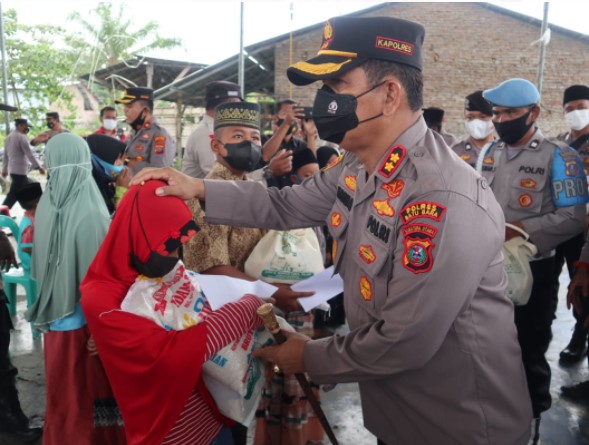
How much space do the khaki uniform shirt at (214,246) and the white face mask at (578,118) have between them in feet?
11.6

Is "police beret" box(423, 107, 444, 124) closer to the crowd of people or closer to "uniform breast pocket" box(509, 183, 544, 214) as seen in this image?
"uniform breast pocket" box(509, 183, 544, 214)

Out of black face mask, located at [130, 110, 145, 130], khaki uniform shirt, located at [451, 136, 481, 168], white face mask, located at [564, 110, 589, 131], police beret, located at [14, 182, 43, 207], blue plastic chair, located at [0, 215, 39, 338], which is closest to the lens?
police beret, located at [14, 182, 43, 207]

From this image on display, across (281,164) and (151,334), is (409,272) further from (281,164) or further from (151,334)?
(281,164)

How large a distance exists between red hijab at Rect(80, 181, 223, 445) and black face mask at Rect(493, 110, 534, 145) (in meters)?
2.34

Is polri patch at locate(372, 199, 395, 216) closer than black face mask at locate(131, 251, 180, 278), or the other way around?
polri patch at locate(372, 199, 395, 216)

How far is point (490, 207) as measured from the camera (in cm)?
133

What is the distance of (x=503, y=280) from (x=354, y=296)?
46 cm

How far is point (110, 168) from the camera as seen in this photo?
3.76 m

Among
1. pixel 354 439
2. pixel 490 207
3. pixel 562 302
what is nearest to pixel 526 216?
pixel 354 439

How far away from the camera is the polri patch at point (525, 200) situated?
304cm

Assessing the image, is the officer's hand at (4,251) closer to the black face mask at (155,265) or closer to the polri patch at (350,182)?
the black face mask at (155,265)

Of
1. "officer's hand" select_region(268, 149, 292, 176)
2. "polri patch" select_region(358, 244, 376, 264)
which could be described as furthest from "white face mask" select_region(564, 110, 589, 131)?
"polri patch" select_region(358, 244, 376, 264)

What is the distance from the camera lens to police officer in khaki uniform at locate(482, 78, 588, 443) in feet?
9.56

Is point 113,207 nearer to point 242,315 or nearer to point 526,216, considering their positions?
point 242,315
